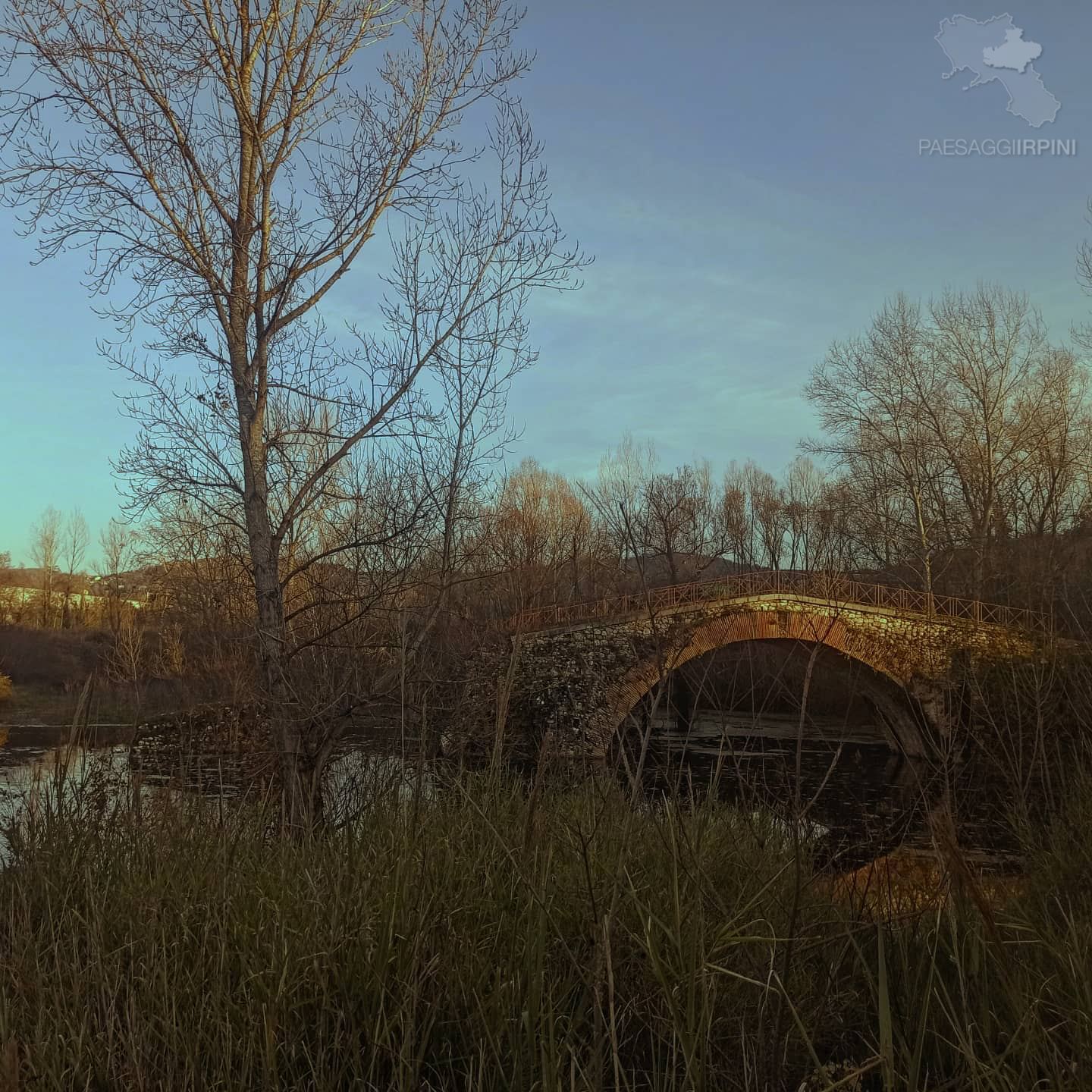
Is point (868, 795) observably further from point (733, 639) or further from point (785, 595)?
point (785, 595)

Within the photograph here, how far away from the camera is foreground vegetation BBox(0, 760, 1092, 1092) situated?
1.74m

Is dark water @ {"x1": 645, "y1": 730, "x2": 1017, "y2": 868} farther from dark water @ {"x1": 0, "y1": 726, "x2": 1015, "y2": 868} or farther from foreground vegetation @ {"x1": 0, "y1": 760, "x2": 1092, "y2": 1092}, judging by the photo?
foreground vegetation @ {"x1": 0, "y1": 760, "x2": 1092, "y2": 1092}

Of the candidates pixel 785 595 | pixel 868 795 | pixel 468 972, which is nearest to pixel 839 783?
pixel 868 795

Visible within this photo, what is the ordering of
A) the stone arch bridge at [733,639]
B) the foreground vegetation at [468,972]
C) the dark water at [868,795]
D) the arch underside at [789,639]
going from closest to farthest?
the foreground vegetation at [468,972] < the dark water at [868,795] < the stone arch bridge at [733,639] < the arch underside at [789,639]

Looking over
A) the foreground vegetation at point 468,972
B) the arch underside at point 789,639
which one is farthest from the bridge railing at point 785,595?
the foreground vegetation at point 468,972

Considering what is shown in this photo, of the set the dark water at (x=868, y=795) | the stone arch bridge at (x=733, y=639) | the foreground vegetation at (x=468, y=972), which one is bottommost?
the dark water at (x=868, y=795)

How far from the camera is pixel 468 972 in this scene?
8.29ft

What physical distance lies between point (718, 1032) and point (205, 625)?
7.17m

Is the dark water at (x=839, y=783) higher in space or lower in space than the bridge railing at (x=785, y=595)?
lower

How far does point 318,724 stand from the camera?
657cm

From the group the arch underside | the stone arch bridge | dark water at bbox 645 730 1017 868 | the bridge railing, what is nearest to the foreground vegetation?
dark water at bbox 645 730 1017 868

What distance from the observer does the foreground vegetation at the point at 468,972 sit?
5.69 feet

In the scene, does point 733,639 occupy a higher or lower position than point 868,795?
higher

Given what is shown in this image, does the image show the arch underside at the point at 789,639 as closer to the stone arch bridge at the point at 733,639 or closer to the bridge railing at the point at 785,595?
the stone arch bridge at the point at 733,639
